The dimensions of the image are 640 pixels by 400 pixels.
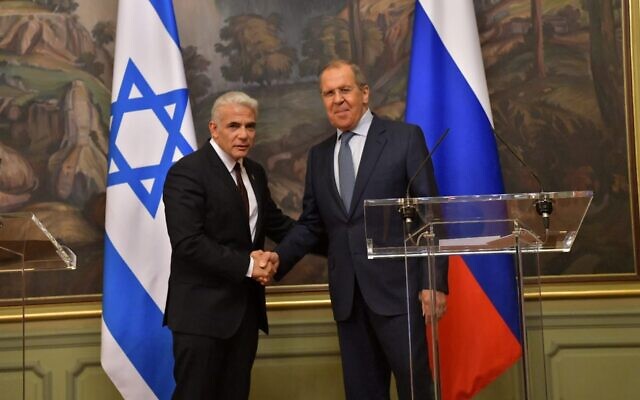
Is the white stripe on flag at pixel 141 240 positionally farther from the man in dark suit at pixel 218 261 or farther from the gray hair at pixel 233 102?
the gray hair at pixel 233 102

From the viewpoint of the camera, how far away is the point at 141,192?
14.9ft

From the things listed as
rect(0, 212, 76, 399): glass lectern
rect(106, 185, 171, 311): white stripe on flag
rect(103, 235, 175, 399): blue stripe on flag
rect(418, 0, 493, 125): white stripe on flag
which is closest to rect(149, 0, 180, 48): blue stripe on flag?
rect(106, 185, 171, 311): white stripe on flag

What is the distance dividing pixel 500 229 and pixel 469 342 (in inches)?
24.0

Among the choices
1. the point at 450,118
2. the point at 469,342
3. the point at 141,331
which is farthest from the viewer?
the point at 450,118

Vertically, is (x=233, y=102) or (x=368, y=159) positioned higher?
(x=233, y=102)

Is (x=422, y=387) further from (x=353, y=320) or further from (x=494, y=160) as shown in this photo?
(x=494, y=160)

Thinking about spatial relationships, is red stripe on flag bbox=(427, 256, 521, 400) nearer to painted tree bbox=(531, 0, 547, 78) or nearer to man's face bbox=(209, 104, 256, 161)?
man's face bbox=(209, 104, 256, 161)

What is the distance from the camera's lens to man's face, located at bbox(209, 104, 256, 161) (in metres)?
4.21

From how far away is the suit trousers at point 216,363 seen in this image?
3969 mm

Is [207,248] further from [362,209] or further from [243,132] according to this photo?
[362,209]

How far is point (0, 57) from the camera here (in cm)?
511

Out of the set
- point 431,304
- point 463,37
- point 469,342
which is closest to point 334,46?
point 463,37

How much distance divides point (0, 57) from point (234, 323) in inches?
91.4

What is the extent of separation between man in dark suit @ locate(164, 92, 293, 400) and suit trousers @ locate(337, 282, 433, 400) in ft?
1.52
